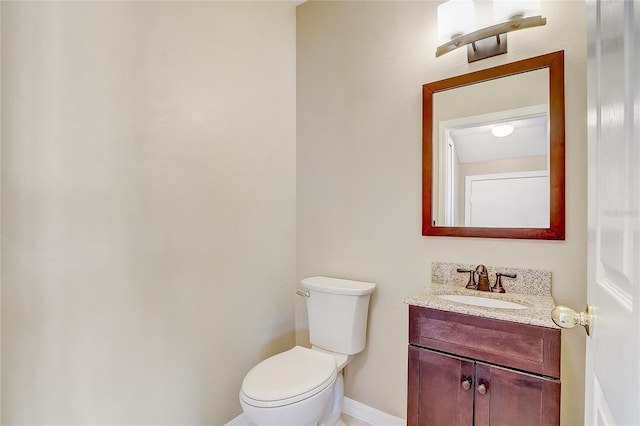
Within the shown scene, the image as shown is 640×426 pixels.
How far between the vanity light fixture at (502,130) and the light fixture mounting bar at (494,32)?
35 centimetres

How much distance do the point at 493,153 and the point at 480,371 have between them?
3.24 feet

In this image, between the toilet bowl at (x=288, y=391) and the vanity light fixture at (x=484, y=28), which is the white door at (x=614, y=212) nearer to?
the vanity light fixture at (x=484, y=28)

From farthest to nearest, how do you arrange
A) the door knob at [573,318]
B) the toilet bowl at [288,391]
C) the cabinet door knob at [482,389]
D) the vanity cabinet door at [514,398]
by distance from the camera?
the toilet bowl at [288,391], the cabinet door knob at [482,389], the vanity cabinet door at [514,398], the door knob at [573,318]

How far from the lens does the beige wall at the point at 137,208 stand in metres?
1.07

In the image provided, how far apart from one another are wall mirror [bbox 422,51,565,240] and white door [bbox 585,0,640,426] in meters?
0.79

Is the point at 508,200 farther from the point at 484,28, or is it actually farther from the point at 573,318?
the point at 573,318

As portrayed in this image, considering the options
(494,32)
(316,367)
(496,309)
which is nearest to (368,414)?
(316,367)

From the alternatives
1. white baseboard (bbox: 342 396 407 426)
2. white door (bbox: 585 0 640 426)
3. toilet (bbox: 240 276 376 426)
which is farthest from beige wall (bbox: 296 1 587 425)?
white door (bbox: 585 0 640 426)

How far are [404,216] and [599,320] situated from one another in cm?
116

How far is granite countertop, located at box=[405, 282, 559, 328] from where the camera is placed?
109 centimetres

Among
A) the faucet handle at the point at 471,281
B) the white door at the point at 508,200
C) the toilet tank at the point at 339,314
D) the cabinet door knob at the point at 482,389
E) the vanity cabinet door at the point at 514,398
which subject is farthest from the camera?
the toilet tank at the point at 339,314

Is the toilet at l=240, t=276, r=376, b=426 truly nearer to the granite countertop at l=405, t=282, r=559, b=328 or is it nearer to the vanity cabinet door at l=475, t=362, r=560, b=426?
the granite countertop at l=405, t=282, r=559, b=328

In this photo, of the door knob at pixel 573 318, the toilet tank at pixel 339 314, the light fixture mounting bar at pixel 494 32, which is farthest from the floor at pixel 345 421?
the light fixture mounting bar at pixel 494 32

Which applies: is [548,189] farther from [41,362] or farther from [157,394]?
[41,362]
